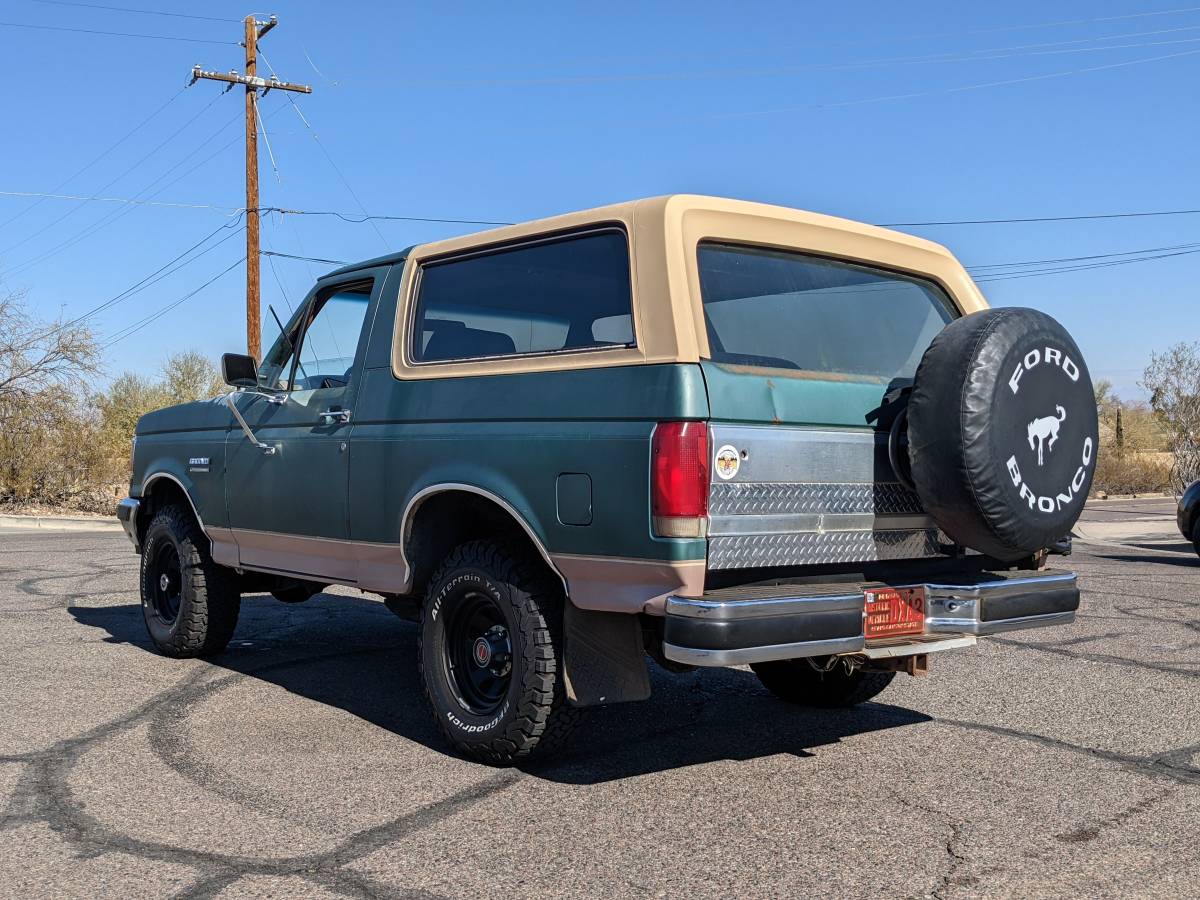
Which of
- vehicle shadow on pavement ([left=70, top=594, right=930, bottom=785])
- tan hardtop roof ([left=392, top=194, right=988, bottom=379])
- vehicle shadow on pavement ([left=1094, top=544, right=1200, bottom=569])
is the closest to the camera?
tan hardtop roof ([left=392, top=194, right=988, bottom=379])

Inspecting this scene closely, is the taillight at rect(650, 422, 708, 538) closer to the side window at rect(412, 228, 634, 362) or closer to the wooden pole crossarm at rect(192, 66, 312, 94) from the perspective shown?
the side window at rect(412, 228, 634, 362)

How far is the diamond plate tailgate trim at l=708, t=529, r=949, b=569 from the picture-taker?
4.05 m

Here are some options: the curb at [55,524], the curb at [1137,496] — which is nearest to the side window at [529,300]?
the curb at [55,524]

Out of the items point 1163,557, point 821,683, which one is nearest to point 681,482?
point 821,683

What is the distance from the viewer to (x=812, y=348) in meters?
4.73

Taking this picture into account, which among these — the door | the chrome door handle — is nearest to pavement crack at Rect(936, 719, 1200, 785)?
the door

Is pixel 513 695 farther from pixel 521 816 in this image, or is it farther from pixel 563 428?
pixel 563 428

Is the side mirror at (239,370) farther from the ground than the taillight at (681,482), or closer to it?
farther from the ground

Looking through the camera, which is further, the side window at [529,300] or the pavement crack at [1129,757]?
the pavement crack at [1129,757]

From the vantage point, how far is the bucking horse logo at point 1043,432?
4285 mm

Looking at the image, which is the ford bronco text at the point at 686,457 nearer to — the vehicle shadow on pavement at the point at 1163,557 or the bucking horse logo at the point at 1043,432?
the bucking horse logo at the point at 1043,432

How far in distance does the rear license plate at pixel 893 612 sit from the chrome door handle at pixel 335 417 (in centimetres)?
259

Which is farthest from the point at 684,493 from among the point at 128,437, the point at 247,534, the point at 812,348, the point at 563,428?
the point at 128,437

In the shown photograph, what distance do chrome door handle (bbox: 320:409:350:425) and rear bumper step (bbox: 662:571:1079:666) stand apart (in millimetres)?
2229
